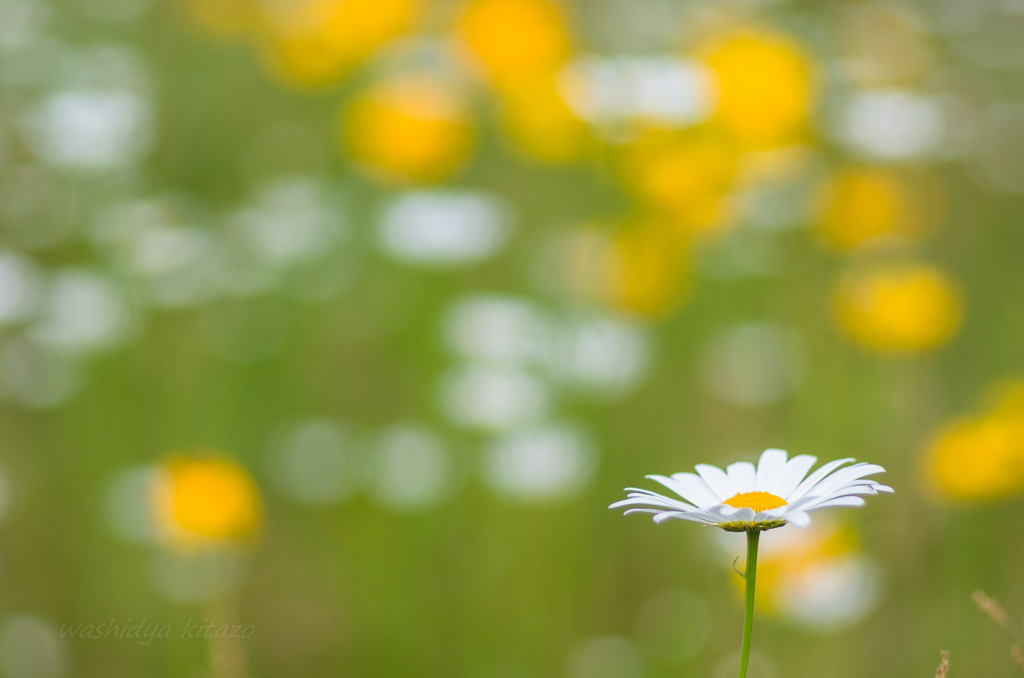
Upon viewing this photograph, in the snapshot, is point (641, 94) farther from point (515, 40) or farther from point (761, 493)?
point (761, 493)

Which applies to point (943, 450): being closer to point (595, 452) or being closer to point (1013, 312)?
point (595, 452)

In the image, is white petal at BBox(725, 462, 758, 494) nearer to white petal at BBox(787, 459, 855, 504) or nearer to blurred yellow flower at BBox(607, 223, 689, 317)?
white petal at BBox(787, 459, 855, 504)

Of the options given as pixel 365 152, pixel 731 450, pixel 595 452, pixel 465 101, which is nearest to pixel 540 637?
pixel 595 452

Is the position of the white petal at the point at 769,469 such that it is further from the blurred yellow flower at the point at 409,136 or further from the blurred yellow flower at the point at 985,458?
the blurred yellow flower at the point at 409,136

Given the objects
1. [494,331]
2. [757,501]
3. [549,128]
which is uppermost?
[549,128]

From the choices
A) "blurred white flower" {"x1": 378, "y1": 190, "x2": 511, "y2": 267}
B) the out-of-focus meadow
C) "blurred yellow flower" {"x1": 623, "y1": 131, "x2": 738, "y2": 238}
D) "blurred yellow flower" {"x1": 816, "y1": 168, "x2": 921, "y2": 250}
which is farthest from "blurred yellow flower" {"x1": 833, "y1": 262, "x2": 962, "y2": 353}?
"blurred white flower" {"x1": 378, "y1": 190, "x2": 511, "y2": 267}

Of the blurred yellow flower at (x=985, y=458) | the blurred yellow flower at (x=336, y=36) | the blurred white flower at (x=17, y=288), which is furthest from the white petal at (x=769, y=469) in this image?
the blurred yellow flower at (x=336, y=36)

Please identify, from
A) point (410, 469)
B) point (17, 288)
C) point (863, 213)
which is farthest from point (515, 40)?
point (17, 288)
